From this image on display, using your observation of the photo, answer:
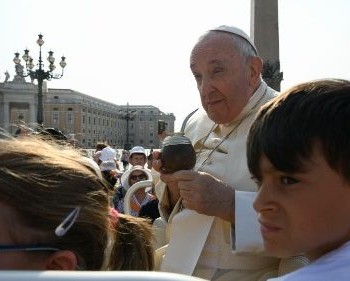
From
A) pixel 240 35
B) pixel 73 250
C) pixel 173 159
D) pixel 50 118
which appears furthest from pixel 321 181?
pixel 50 118

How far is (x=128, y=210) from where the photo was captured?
272cm

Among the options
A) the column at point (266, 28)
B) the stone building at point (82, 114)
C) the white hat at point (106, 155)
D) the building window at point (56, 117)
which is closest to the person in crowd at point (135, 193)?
the white hat at point (106, 155)

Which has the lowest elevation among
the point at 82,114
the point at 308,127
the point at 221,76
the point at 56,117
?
the point at 308,127

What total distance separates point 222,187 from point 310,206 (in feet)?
3.13

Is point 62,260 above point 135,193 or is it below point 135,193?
above

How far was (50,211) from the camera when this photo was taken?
42.4 inches

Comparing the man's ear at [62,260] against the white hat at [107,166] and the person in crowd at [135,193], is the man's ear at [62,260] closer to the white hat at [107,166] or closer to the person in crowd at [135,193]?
the person in crowd at [135,193]

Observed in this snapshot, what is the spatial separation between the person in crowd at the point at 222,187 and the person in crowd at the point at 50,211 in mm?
715

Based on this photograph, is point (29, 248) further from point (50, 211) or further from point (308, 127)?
point (308, 127)

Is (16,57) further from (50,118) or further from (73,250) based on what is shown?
(50,118)

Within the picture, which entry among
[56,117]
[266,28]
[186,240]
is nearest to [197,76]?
[186,240]

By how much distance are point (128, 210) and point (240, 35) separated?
3.47ft

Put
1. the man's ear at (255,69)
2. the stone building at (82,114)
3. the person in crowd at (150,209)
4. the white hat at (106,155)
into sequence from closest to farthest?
1. the man's ear at (255,69)
2. the person in crowd at (150,209)
3. the white hat at (106,155)
4. the stone building at (82,114)

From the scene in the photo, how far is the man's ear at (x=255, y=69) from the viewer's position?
224 centimetres
